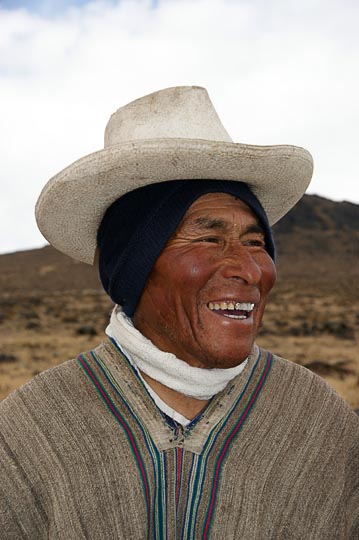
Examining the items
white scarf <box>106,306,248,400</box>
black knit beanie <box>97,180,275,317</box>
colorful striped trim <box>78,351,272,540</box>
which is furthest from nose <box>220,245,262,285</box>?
colorful striped trim <box>78,351,272,540</box>

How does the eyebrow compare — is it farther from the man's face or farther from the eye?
the eye

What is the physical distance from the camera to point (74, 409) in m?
2.35

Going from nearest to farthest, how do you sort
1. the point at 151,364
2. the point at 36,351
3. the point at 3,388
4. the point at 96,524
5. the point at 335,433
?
the point at 96,524
the point at 151,364
the point at 335,433
the point at 3,388
the point at 36,351

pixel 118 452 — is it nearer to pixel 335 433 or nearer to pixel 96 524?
pixel 96 524

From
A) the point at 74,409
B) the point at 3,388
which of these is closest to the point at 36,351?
the point at 3,388

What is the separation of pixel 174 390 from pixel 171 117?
41.3 inches

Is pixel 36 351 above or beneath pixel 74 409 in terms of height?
beneath

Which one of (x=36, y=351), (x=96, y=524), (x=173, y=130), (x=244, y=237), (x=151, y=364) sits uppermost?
(x=173, y=130)

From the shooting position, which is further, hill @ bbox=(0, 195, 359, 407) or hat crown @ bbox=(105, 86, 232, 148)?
hill @ bbox=(0, 195, 359, 407)

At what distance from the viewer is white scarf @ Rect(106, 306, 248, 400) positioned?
89.0 inches

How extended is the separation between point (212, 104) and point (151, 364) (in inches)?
41.5

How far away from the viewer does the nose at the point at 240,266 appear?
2.19 m

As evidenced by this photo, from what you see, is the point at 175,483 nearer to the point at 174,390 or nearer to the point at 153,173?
the point at 174,390

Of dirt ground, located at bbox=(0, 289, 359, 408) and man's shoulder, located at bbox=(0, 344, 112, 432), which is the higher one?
man's shoulder, located at bbox=(0, 344, 112, 432)
